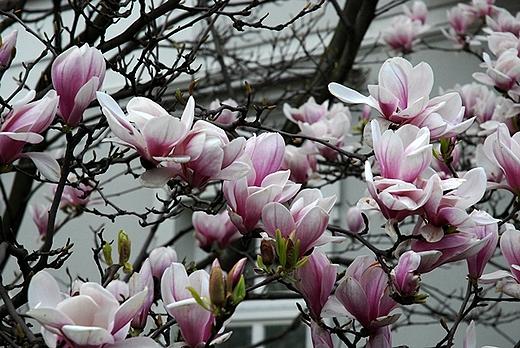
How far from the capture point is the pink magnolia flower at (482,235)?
29.4 inches

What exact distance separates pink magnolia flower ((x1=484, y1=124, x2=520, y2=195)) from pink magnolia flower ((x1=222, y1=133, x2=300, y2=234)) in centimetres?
24

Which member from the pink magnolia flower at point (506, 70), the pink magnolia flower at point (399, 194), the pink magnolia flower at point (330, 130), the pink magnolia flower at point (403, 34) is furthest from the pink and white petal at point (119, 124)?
the pink magnolia flower at point (403, 34)

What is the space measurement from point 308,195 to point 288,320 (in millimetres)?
2753

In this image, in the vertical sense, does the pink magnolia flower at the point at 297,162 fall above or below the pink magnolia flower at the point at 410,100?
below

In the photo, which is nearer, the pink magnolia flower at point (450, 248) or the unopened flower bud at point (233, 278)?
the unopened flower bud at point (233, 278)

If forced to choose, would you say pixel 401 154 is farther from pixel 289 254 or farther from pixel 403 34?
pixel 403 34

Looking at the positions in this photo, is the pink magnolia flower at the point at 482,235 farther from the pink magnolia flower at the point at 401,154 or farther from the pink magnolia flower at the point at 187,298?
the pink magnolia flower at the point at 187,298

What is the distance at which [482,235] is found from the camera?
0.80 m

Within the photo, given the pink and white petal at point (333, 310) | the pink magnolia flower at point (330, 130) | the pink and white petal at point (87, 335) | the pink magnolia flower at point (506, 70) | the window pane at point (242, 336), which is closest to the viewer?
the pink and white petal at point (87, 335)

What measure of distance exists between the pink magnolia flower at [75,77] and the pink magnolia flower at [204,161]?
0.12 meters

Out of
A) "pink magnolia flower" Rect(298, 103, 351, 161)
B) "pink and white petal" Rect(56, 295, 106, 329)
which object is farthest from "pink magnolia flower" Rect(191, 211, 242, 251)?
"pink and white petal" Rect(56, 295, 106, 329)

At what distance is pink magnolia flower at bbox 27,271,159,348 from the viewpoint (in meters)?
0.58

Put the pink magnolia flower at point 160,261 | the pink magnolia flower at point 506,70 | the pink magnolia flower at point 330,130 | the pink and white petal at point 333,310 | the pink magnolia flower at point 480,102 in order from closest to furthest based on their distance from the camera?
the pink and white petal at point 333,310 → the pink magnolia flower at point 160,261 → the pink magnolia flower at point 506,70 → the pink magnolia flower at point 330,130 → the pink magnolia flower at point 480,102

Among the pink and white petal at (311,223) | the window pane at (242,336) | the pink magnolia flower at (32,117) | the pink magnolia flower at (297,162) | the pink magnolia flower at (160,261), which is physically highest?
the pink magnolia flower at (32,117)
